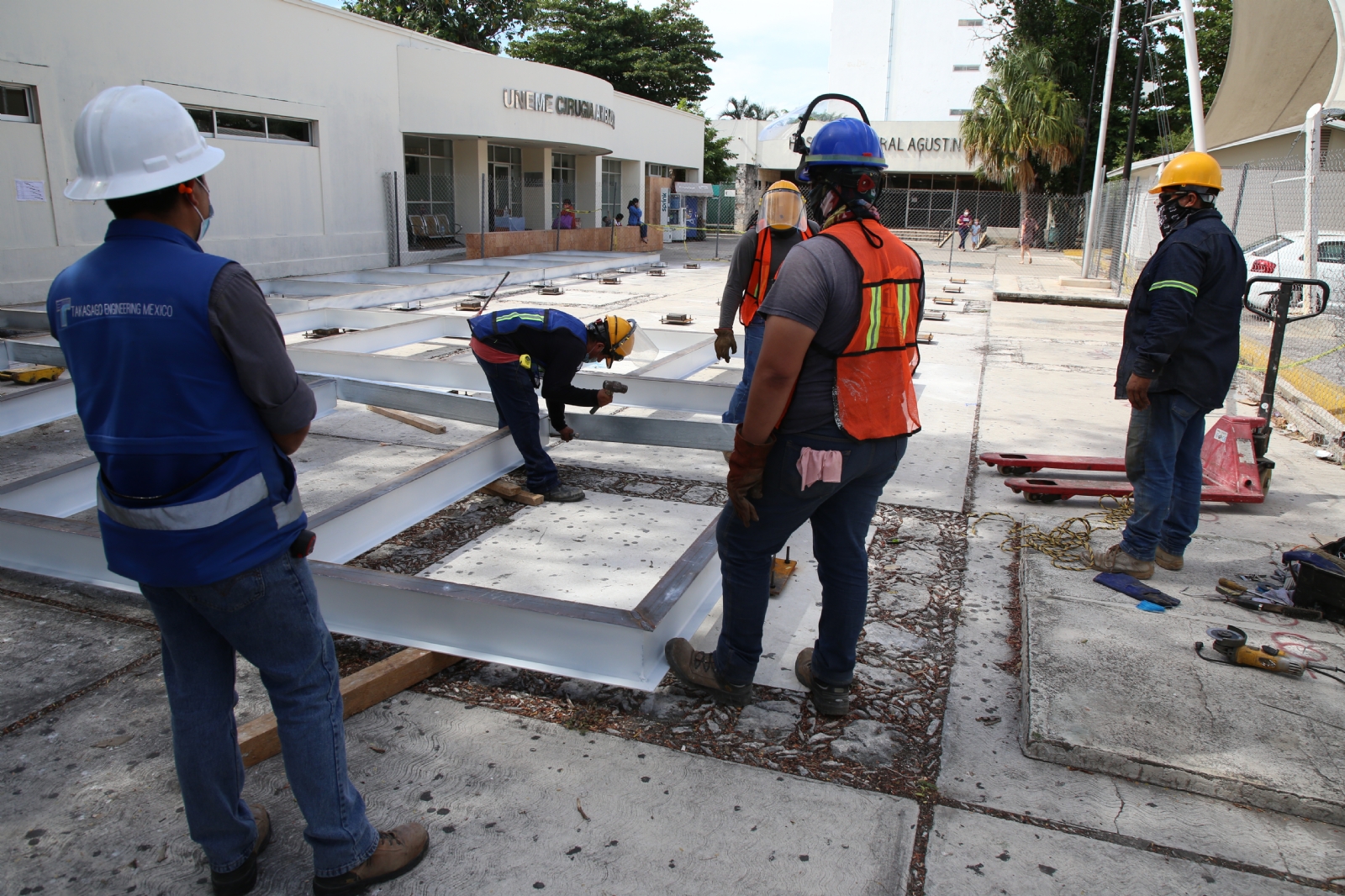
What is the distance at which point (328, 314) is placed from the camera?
1049 centimetres

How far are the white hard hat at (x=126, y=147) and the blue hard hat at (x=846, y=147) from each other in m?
1.64

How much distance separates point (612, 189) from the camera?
33.1 m

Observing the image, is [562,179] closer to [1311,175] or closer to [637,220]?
[637,220]

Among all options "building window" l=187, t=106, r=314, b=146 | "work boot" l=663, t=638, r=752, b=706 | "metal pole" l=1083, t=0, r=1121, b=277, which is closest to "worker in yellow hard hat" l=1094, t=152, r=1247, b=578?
"work boot" l=663, t=638, r=752, b=706

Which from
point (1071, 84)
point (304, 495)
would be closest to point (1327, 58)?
point (1071, 84)

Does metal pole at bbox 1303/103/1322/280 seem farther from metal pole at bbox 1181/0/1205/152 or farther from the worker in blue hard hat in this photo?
the worker in blue hard hat

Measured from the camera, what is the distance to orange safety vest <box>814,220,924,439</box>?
8.09 feet

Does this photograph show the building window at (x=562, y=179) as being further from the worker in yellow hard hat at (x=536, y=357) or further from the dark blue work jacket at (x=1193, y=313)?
the dark blue work jacket at (x=1193, y=313)

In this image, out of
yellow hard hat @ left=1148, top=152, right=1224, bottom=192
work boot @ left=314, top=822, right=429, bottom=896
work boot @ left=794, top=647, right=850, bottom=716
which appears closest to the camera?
work boot @ left=314, top=822, right=429, bottom=896

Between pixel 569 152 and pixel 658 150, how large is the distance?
5.49 m

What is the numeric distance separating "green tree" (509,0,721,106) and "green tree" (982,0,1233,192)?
49.4 ft

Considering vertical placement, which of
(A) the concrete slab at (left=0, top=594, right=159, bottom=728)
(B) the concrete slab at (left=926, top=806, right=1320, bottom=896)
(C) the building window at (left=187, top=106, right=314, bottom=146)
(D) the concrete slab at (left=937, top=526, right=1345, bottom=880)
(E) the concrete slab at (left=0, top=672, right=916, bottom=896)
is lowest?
(E) the concrete slab at (left=0, top=672, right=916, bottom=896)

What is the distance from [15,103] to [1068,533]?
14.8m

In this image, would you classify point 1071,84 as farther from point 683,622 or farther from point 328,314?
point 683,622
